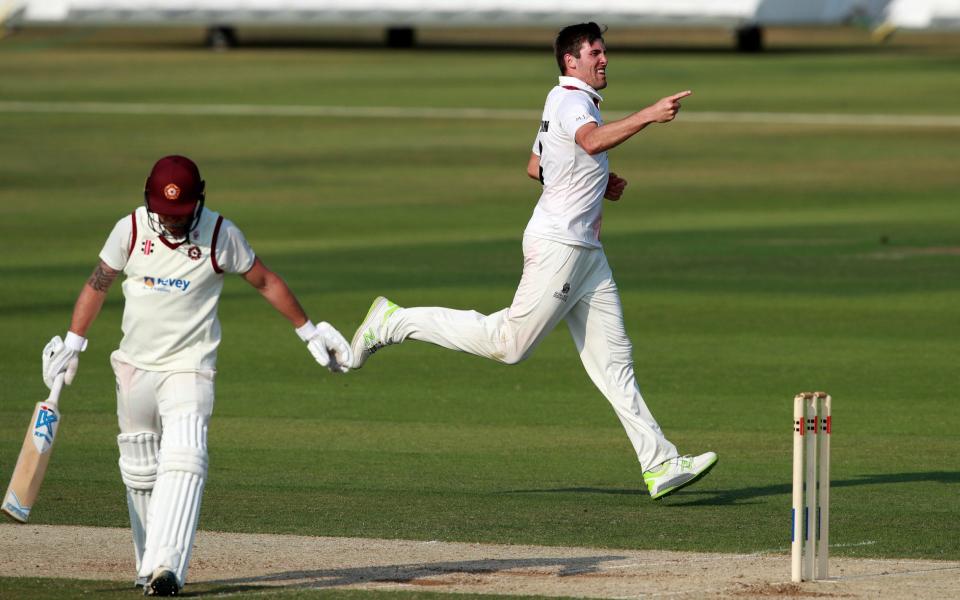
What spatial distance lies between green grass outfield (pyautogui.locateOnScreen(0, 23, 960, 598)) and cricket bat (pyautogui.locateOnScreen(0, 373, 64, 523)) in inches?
13.7

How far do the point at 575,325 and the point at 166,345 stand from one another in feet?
A: 9.31

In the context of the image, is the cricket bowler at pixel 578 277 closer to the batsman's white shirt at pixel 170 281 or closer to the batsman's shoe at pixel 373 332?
the batsman's shoe at pixel 373 332

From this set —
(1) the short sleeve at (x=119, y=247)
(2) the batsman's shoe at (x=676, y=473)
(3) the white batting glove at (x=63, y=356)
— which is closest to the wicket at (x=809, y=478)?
(2) the batsman's shoe at (x=676, y=473)

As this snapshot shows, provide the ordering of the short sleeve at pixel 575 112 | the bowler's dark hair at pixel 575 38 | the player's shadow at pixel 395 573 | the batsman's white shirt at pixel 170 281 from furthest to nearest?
the bowler's dark hair at pixel 575 38
the short sleeve at pixel 575 112
the player's shadow at pixel 395 573
the batsman's white shirt at pixel 170 281

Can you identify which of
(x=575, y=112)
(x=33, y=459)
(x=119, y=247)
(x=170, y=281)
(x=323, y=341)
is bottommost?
(x=33, y=459)

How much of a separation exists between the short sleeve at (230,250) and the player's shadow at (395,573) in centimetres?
128

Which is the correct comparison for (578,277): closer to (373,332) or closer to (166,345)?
(373,332)

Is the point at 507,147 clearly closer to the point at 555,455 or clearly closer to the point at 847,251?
the point at 847,251

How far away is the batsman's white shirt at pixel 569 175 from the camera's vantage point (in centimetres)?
909

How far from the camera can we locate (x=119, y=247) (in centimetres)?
716

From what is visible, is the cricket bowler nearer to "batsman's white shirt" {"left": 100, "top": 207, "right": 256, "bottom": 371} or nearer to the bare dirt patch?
the bare dirt patch

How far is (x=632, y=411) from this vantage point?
365 inches

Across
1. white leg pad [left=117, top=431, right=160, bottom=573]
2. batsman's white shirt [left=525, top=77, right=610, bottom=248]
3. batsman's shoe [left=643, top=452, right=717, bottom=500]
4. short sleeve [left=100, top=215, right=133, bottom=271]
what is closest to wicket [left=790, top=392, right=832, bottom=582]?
batsman's shoe [left=643, top=452, right=717, bottom=500]

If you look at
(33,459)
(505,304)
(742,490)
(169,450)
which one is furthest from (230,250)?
(505,304)
